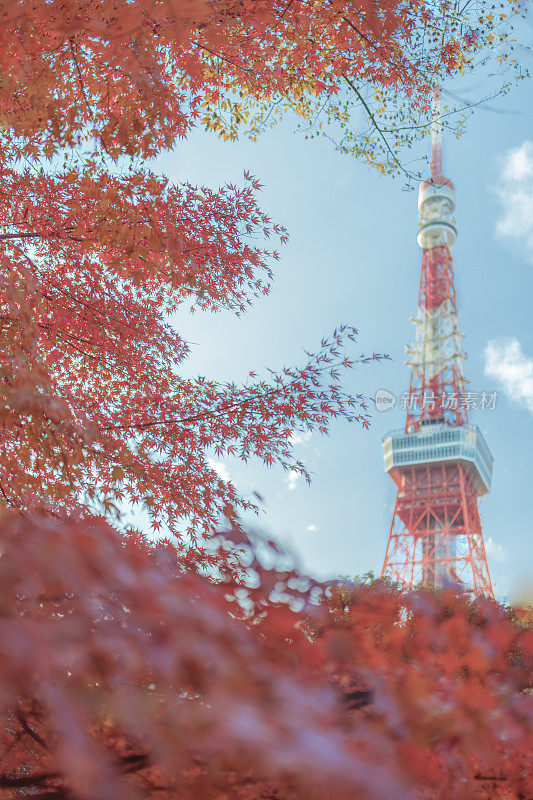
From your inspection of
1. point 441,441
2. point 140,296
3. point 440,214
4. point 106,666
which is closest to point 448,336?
point 441,441

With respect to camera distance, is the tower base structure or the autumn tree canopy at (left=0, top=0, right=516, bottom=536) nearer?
the autumn tree canopy at (left=0, top=0, right=516, bottom=536)

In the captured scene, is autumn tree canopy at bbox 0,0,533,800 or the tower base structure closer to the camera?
autumn tree canopy at bbox 0,0,533,800

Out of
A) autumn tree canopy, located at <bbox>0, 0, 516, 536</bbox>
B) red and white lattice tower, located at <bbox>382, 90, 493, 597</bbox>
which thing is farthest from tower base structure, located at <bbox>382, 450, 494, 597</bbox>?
autumn tree canopy, located at <bbox>0, 0, 516, 536</bbox>

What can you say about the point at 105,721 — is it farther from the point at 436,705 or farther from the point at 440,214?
the point at 440,214

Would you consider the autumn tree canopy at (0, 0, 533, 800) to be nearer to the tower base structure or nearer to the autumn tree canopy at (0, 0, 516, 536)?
the autumn tree canopy at (0, 0, 516, 536)

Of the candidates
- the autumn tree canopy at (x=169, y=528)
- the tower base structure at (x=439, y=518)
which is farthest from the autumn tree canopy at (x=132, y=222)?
the tower base structure at (x=439, y=518)

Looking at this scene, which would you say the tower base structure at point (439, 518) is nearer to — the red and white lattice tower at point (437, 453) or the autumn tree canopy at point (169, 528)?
the red and white lattice tower at point (437, 453)

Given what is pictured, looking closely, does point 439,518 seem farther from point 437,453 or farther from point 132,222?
point 132,222

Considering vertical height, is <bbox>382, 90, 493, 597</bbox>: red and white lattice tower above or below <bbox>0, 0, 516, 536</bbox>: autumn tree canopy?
above

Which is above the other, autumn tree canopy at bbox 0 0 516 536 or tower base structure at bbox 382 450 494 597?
tower base structure at bbox 382 450 494 597

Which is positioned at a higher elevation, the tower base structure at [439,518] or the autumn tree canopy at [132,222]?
the tower base structure at [439,518]

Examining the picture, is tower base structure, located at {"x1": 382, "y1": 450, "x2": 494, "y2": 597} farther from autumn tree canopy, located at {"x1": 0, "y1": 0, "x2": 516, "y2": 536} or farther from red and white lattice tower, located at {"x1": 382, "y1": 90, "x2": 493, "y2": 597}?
autumn tree canopy, located at {"x1": 0, "y1": 0, "x2": 516, "y2": 536}

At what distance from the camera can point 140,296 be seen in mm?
6445

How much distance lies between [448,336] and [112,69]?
32472 millimetres
